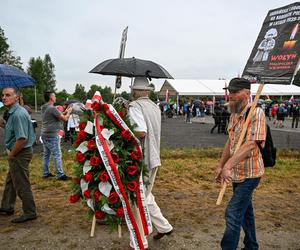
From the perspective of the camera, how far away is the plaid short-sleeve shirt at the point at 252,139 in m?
2.97

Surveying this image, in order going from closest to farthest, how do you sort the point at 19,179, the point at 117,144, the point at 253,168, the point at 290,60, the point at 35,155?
1. the point at 253,168
2. the point at 117,144
3. the point at 290,60
4. the point at 19,179
5. the point at 35,155

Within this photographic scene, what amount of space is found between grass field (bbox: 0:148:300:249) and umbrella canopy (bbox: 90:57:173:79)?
6.83 feet

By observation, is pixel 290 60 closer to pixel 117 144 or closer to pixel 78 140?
pixel 117 144

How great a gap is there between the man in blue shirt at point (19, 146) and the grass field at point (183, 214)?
33 centimetres

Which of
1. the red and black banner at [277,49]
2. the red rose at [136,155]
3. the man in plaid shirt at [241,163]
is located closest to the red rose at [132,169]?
the red rose at [136,155]

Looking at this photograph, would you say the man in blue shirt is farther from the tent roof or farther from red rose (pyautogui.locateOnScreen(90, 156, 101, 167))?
the tent roof

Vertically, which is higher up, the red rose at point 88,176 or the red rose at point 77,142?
the red rose at point 77,142

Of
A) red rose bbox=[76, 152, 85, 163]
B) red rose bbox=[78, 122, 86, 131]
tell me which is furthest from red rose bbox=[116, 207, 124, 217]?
red rose bbox=[78, 122, 86, 131]

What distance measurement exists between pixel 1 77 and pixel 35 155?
16.1 ft

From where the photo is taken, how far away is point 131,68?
149 inches

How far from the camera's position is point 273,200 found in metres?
5.71

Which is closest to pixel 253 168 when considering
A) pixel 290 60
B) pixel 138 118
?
pixel 138 118

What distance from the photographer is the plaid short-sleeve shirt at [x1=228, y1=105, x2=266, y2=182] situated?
2967 millimetres

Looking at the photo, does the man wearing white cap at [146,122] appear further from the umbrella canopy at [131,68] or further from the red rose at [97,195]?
the red rose at [97,195]
